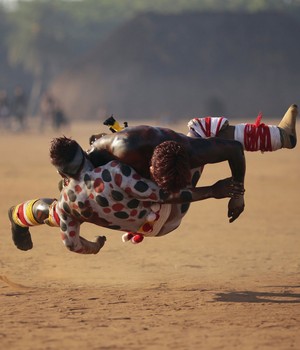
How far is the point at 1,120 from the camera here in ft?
153

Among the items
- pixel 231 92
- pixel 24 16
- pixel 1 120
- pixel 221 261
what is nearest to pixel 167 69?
pixel 231 92

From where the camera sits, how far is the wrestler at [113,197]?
244 inches

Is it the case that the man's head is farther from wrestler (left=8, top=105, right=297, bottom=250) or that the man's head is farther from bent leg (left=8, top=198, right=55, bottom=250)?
bent leg (left=8, top=198, right=55, bottom=250)

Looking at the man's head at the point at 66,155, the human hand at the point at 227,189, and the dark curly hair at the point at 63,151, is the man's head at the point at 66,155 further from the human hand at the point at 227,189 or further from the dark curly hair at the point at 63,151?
the human hand at the point at 227,189

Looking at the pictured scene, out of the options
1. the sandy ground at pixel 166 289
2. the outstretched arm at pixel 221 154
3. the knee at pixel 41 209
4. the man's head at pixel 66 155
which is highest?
the man's head at pixel 66 155

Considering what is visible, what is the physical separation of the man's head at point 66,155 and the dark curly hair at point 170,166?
594 mm

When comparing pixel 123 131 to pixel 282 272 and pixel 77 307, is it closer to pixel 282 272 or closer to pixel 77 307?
pixel 77 307

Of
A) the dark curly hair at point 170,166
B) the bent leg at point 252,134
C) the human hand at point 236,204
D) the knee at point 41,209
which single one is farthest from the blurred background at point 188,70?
the dark curly hair at point 170,166

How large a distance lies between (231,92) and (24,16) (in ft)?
160

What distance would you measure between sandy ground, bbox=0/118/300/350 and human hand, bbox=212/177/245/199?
798 mm

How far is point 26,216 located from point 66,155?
1102mm

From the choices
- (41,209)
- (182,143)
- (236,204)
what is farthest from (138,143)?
(41,209)

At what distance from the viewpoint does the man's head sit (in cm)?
623

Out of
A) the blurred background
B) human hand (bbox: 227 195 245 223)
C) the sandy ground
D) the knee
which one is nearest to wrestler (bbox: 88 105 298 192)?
human hand (bbox: 227 195 245 223)
